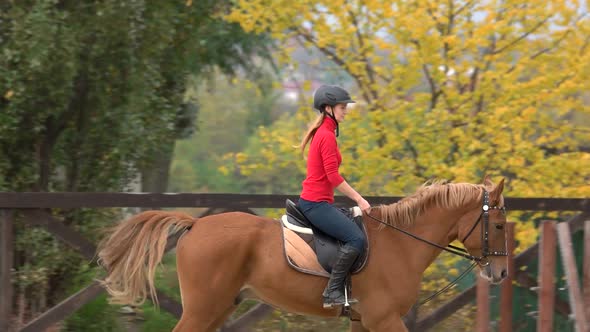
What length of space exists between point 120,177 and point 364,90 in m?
3.83

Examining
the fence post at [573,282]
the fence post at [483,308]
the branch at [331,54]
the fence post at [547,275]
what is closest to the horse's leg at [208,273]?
the fence post at [483,308]

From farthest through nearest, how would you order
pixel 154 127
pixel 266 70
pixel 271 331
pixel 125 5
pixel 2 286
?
1. pixel 266 70
2. pixel 154 127
3. pixel 125 5
4. pixel 271 331
5. pixel 2 286

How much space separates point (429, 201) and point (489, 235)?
20.6 inches

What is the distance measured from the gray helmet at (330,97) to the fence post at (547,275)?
89.4 inches

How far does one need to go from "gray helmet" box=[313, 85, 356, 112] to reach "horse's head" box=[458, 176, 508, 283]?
1.32 m

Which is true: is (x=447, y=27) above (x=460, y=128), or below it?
above

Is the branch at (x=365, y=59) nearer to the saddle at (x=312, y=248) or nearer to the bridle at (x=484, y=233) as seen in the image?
the bridle at (x=484, y=233)

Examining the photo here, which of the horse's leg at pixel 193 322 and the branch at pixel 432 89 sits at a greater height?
the branch at pixel 432 89

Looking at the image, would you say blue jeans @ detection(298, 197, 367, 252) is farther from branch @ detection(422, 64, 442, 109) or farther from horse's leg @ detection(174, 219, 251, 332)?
branch @ detection(422, 64, 442, 109)

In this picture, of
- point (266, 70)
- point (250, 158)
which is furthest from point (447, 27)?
point (266, 70)

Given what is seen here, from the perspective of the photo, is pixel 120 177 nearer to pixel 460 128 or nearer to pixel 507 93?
pixel 460 128

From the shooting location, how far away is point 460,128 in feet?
32.8

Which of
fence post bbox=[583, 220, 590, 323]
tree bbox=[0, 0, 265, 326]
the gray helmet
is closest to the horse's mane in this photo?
the gray helmet

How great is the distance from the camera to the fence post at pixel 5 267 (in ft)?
20.9
